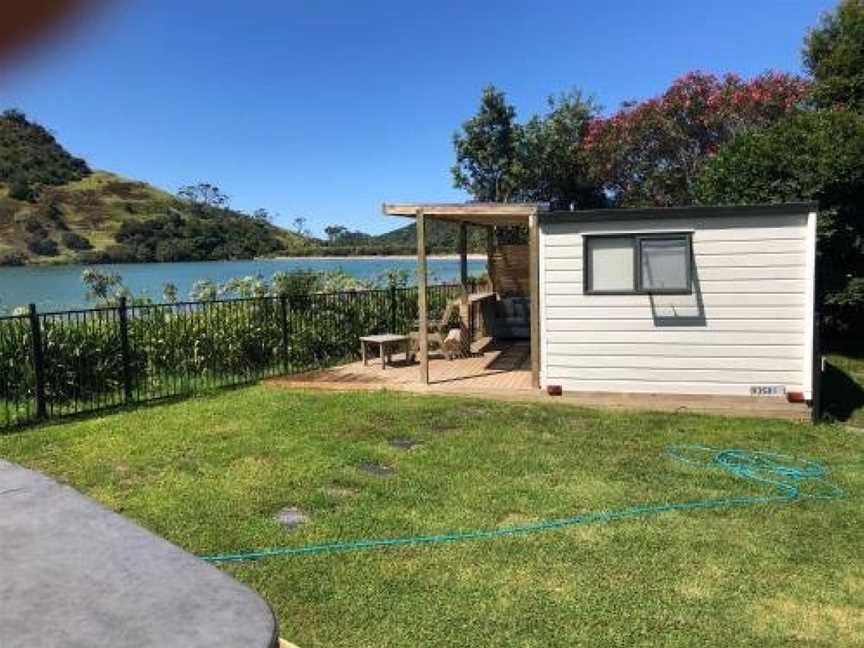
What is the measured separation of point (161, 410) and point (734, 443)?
6035mm

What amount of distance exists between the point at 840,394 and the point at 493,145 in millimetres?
15025

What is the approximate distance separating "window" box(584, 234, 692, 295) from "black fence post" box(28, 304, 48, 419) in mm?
6034

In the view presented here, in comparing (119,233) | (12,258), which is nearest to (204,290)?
(12,258)

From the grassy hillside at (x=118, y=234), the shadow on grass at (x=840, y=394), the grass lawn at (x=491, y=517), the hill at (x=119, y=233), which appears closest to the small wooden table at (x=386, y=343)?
the grass lawn at (x=491, y=517)

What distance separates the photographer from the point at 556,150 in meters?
22.7

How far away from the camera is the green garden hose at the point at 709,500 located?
14.8ft

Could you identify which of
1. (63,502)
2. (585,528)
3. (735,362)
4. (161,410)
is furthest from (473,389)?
(63,502)

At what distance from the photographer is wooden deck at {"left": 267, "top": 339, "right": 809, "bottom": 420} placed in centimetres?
810

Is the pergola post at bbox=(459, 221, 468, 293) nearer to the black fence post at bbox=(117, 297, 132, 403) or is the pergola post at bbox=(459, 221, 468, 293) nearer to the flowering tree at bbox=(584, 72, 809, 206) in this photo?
the black fence post at bbox=(117, 297, 132, 403)

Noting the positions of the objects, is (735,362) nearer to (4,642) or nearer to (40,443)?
(40,443)

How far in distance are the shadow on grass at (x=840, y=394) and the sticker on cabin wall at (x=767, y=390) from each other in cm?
61

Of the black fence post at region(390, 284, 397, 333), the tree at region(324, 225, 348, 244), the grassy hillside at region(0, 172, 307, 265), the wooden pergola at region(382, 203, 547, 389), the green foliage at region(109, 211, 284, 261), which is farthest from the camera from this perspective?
the tree at region(324, 225, 348, 244)

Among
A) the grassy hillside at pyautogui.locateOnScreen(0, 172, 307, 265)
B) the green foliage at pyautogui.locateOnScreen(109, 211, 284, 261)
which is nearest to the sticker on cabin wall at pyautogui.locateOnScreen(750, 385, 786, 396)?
the grassy hillside at pyautogui.locateOnScreen(0, 172, 307, 265)

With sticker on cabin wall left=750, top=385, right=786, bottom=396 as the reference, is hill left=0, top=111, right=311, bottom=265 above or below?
above
